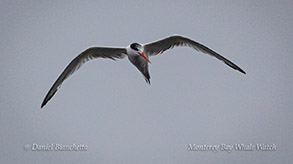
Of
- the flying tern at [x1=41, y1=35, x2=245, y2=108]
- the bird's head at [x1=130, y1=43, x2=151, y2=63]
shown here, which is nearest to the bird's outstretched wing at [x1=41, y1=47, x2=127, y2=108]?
the flying tern at [x1=41, y1=35, x2=245, y2=108]

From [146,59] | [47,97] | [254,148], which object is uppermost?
[146,59]

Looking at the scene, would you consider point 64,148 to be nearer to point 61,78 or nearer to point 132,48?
point 61,78

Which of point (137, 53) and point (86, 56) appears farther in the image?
point (86, 56)

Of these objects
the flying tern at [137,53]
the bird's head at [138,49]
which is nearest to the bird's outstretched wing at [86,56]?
the flying tern at [137,53]

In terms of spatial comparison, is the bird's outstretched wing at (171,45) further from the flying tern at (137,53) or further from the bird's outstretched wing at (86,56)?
the bird's outstretched wing at (86,56)

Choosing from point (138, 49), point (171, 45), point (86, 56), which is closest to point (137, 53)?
point (138, 49)

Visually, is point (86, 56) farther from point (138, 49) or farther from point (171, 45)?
point (171, 45)

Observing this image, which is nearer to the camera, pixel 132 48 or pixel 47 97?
pixel 132 48

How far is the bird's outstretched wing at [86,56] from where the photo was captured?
4.53 meters

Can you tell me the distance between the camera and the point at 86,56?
4.57 m

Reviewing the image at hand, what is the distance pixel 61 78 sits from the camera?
179 inches

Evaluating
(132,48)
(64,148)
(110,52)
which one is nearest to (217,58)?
(132,48)

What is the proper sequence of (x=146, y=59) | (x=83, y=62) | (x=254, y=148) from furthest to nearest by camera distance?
(x=254, y=148) → (x=83, y=62) → (x=146, y=59)

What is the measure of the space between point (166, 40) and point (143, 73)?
1.49ft
